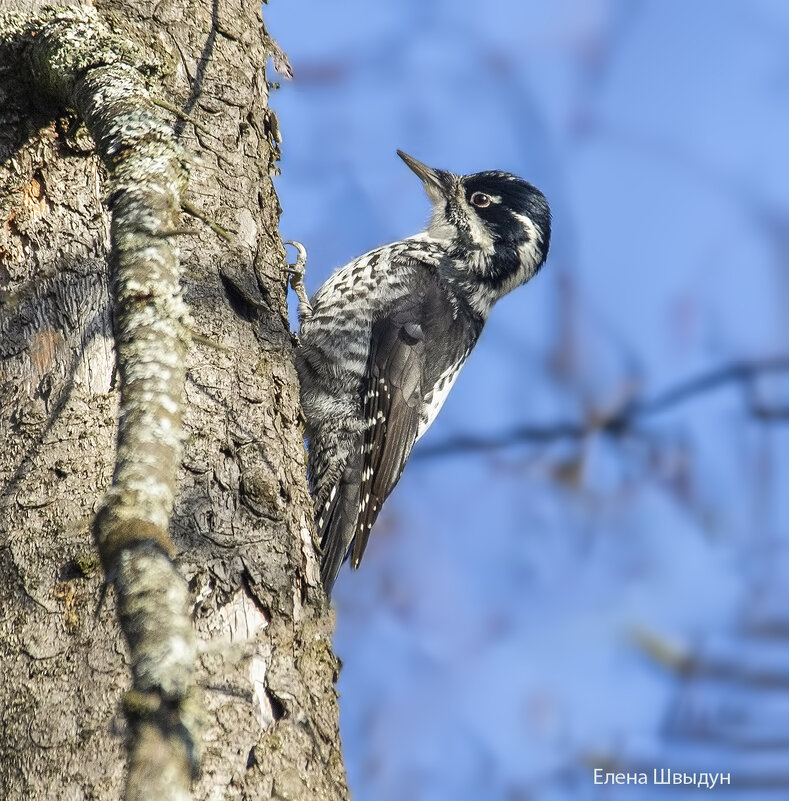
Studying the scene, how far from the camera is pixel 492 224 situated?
4.90 metres

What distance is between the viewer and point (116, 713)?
1.89 m


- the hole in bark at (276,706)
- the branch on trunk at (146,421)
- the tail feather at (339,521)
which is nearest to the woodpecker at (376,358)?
the tail feather at (339,521)

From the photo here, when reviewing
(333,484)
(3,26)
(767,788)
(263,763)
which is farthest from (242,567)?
(767,788)

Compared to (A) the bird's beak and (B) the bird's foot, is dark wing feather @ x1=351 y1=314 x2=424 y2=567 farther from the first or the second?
(A) the bird's beak

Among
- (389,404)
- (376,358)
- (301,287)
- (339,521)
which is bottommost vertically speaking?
(339,521)

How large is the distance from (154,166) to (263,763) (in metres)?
1.14

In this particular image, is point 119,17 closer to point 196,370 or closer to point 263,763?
point 196,370

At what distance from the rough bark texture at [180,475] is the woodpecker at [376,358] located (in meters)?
1.11

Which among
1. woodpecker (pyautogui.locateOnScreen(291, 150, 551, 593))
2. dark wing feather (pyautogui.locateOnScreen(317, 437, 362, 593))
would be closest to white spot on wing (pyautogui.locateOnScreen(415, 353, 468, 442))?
woodpecker (pyautogui.locateOnScreen(291, 150, 551, 593))

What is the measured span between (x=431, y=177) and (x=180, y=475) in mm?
3158

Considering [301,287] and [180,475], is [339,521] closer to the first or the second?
[301,287]

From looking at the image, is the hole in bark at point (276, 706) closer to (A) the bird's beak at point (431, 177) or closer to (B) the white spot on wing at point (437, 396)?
(B) the white spot on wing at point (437, 396)

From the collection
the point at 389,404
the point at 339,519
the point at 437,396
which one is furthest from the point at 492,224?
the point at 339,519

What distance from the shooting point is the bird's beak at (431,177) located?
5059 millimetres
